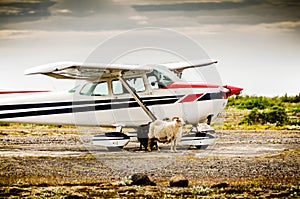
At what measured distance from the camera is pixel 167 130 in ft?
41.4

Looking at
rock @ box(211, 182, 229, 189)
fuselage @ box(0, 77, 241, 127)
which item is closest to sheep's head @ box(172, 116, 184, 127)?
fuselage @ box(0, 77, 241, 127)

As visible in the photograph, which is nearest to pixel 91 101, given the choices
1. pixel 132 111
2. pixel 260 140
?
pixel 132 111

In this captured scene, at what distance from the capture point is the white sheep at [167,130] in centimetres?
1262

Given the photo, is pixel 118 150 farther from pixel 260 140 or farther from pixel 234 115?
pixel 234 115

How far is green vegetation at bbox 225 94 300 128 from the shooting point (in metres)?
23.5

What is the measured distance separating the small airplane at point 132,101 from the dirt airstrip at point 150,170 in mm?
529

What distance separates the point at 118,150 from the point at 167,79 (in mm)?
1648

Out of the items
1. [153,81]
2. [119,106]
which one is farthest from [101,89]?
[153,81]

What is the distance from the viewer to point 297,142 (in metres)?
15.5

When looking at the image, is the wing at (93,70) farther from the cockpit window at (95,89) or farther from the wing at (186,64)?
the wing at (186,64)

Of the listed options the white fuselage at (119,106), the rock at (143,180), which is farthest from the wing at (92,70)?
the rock at (143,180)

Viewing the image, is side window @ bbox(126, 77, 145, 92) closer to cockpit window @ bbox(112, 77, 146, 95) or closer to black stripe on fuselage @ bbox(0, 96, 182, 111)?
cockpit window @ bbox(112, 77, 146, 95)

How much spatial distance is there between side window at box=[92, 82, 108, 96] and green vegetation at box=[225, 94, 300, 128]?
30.5ft

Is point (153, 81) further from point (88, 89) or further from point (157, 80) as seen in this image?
point (88, 89)
